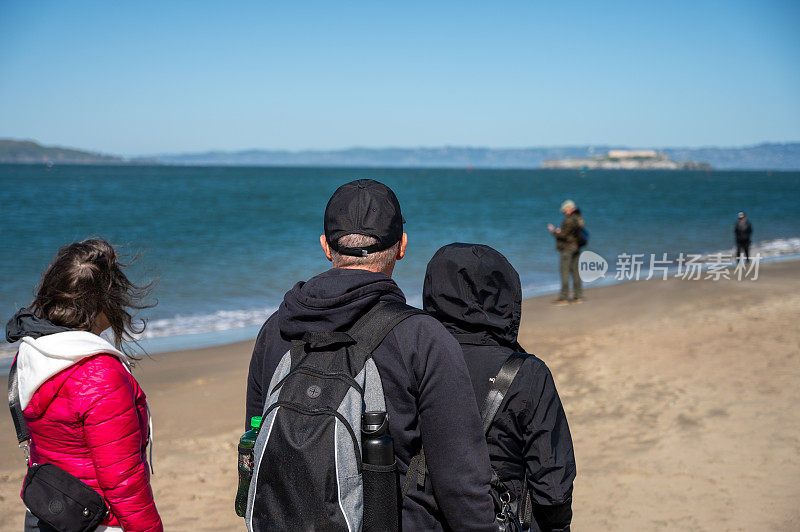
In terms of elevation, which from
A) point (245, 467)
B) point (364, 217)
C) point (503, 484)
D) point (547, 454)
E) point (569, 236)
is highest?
point (364, 217)

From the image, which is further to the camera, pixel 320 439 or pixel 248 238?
pixel 248 238

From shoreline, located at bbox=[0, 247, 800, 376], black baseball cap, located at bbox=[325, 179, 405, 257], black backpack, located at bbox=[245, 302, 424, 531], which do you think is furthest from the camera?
shoreline, located at bbox=[0, 247, 800, 376]

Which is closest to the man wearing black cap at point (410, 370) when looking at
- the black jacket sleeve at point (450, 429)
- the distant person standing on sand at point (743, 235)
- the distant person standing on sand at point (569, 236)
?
the black jacket sleeve at point (450, 429)

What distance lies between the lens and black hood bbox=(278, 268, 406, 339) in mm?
1855

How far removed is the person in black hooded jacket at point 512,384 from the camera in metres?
2.26

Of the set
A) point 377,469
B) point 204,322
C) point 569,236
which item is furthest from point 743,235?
point 377,469

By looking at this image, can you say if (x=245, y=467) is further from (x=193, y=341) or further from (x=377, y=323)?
(x=193, y=341)

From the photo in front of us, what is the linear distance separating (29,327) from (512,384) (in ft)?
5.55

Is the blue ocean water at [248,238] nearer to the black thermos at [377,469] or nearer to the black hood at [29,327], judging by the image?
the black hood at [29,327]

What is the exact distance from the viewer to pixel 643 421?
21.8ft

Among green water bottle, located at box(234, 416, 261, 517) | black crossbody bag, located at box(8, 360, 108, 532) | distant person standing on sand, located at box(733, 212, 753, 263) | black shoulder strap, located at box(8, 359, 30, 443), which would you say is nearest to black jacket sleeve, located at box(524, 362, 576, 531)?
green water bottle, located at box(234, 416, 261, 517)

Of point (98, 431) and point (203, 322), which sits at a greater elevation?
point (98, 431)

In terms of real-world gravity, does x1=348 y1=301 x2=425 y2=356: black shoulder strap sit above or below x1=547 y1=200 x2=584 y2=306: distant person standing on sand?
above

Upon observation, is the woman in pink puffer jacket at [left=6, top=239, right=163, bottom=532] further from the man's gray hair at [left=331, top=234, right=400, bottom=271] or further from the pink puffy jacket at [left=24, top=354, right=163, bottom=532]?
the man's gray hair at [left=331, top=234, right=400, bottom=271]
